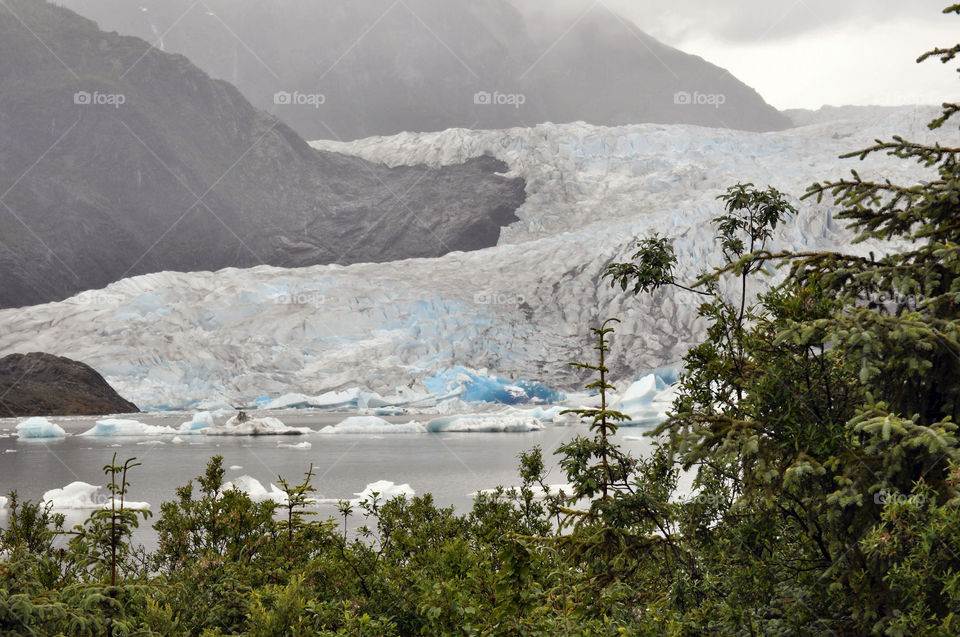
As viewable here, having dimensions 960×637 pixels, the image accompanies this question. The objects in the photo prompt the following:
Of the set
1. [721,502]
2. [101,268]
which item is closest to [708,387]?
[721,502]

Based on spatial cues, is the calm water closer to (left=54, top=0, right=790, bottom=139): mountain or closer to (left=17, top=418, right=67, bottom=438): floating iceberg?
(left=17, top=418, right=67, bottom=438): floating iceberg

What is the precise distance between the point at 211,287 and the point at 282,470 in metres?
29.1

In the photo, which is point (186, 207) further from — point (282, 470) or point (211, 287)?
point (282, 470)

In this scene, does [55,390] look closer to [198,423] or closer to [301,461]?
[198,423]

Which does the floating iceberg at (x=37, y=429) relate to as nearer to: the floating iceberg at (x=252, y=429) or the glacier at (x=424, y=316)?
the floating iceberg at (x=252, y=429)

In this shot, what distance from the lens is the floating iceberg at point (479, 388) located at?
1580 inches

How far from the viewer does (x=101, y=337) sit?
42.2 metres

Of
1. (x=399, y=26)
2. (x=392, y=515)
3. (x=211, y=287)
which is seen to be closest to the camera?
(x=392, y=515)

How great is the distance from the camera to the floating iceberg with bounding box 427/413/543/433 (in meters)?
33.0

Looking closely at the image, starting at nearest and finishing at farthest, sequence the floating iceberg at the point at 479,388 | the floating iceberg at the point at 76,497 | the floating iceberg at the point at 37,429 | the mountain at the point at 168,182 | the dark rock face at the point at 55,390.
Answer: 1. the floating iceberg at the point at 76,497
2. the floating iceberg at the point at 37,429
3. the dark rock face at the point at 55,390
4. the floating iceberg at the point at 479,388
5. the mountain at the point at 168,182

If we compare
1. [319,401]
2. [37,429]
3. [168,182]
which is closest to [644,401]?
[319,401]

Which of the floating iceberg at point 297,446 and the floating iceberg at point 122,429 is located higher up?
the floating iceberg at point 122,429

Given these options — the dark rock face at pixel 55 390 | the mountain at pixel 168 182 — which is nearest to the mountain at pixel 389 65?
the mountain at pixel 168 182

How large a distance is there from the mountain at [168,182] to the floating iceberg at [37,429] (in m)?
Answer: 28.8
